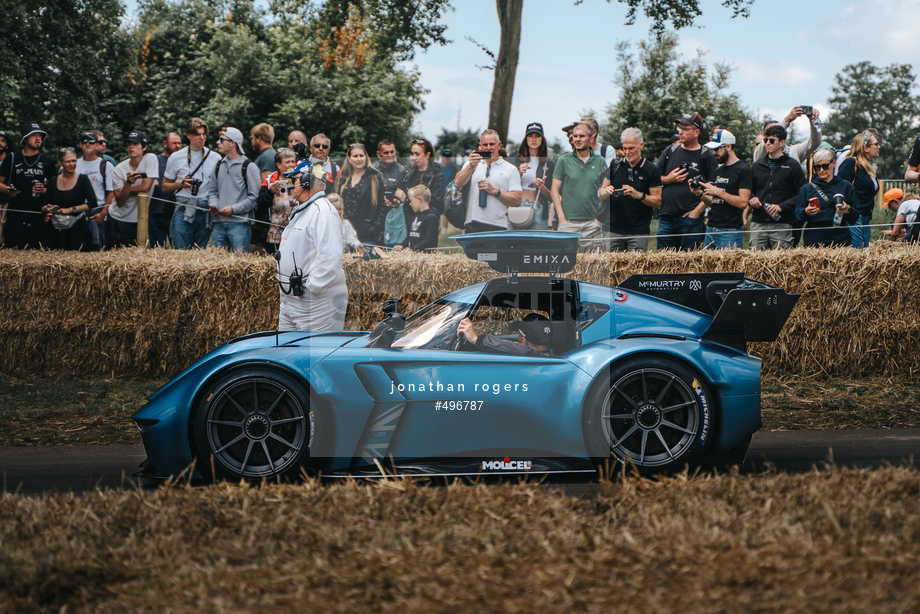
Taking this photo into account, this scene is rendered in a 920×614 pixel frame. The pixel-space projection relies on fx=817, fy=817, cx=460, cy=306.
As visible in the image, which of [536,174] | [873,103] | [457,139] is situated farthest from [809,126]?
[873,103]

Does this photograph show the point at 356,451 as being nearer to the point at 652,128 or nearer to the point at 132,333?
the point at 132,333

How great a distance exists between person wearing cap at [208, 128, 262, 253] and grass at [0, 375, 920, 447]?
7.40 ft

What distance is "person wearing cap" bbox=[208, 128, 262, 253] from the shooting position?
9781 millimetres

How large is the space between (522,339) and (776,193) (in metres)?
5.18

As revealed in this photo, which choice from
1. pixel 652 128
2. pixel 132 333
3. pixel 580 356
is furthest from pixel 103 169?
pixel 652 128

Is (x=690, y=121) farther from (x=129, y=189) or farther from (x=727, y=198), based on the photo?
(x=129, y=189)

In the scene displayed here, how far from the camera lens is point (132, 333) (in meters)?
8.51

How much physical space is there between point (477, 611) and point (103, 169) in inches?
397

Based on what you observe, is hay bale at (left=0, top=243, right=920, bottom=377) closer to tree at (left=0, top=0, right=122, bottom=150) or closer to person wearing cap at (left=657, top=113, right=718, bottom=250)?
person wearing cap at (left=657, top=113, right=718, bottom=250)

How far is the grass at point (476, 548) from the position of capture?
7.45ft

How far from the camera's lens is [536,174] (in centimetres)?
938

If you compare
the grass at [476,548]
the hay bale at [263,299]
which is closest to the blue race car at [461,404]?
the grass at [476,548]

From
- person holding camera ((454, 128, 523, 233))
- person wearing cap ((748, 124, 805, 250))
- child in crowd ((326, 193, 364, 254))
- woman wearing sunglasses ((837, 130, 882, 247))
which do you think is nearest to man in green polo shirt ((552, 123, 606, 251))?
person holding camera ((454, 128, 523, 233))

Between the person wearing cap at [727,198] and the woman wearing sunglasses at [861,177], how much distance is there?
4.06 feet
